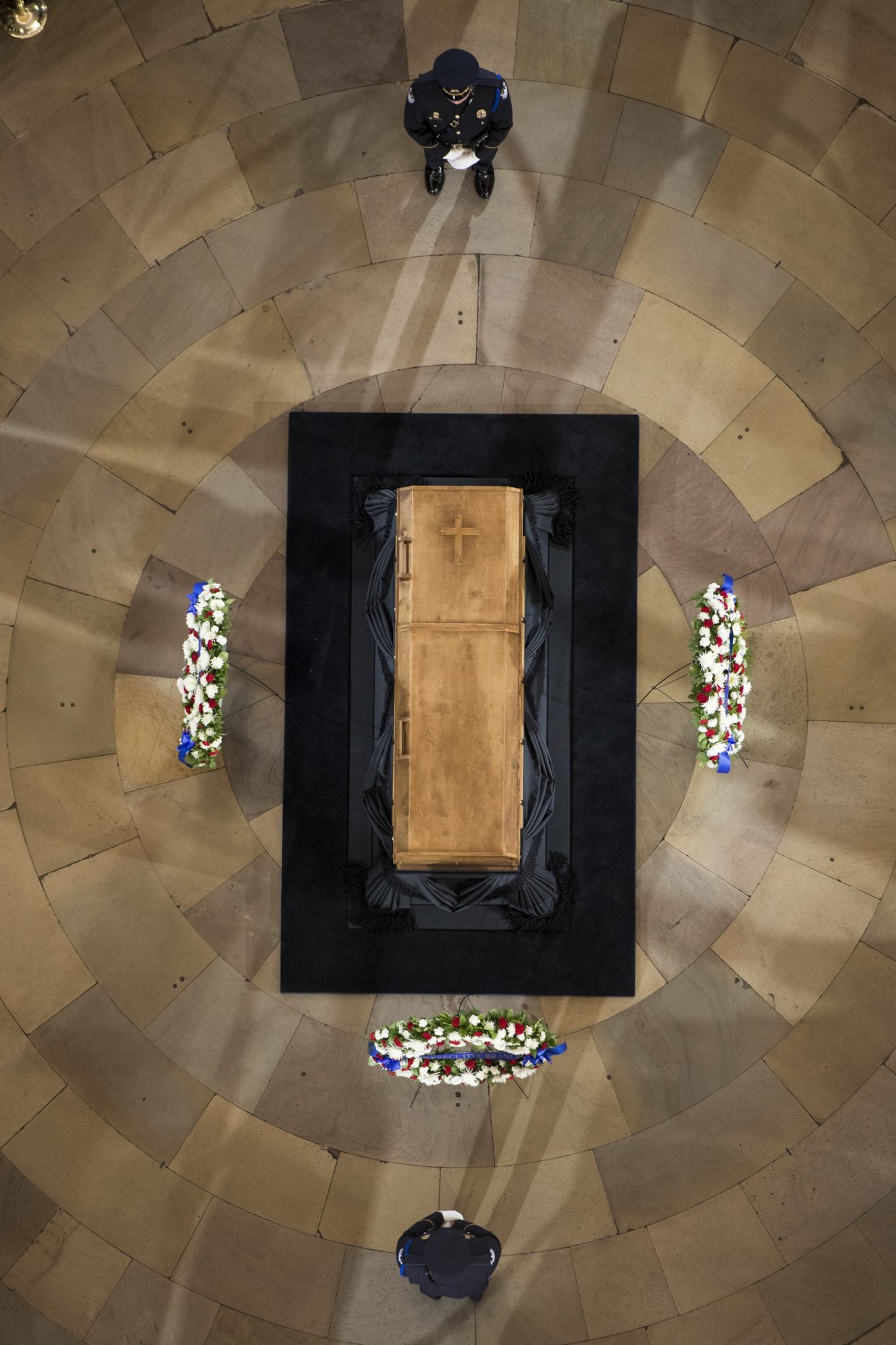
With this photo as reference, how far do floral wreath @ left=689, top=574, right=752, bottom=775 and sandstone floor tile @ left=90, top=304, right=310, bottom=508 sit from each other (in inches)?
174

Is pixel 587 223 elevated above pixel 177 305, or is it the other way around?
pixel 587 223

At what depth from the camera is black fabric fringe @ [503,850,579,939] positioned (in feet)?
30.2

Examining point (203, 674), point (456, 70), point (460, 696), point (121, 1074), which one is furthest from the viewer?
point (121, 1074)

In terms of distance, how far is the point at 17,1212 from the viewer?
9.18 metres

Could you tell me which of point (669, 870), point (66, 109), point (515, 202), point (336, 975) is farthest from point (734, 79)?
point (336, 975)

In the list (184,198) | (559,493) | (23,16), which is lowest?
(559,493)

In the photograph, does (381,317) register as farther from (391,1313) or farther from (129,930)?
(391,1313)

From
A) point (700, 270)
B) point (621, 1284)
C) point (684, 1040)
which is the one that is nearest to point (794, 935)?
point (684, 1040)

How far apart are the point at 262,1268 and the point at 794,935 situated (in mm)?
5832

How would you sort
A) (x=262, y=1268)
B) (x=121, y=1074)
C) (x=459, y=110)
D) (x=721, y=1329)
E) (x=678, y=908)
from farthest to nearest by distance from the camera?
(x=678, y=908)
(x=121, y=1074)
(x=262, y=1268)
(x=721, y=1329)
(x=459, y=110)

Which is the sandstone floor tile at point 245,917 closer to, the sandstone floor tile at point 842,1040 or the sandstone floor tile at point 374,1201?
the sandstone floor tile at point 374,1201

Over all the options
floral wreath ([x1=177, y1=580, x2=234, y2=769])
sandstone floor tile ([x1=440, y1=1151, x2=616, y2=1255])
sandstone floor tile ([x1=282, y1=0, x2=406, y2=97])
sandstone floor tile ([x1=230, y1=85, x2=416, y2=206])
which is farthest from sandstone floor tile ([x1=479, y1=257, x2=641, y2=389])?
sandstone floor tile ([x1=440, y1=1151, x2=616, y2=1255])

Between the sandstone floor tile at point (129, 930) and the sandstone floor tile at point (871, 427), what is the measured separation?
7801 mm

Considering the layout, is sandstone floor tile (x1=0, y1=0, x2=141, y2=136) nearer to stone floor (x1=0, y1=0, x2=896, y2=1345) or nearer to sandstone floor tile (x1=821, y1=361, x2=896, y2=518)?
stone floor (x1=0, y1=0, x2=896, y2=1345)
